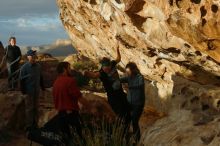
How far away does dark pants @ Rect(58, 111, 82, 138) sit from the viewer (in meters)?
10.7

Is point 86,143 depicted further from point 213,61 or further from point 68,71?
point 213,61

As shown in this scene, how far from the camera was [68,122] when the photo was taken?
1073cm

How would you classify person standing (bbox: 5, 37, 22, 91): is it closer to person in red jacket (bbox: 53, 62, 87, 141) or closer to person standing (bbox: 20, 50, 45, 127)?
person standing (bbox: 20, 50, 45, 127)

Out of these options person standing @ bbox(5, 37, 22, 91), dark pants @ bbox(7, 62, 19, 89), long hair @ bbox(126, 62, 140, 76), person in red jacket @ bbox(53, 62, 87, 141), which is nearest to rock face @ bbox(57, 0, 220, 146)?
long hair @ bbox(126, 62, 140, 76)

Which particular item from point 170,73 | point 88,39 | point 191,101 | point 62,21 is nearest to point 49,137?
point 191,101

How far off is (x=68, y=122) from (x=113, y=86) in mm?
1191

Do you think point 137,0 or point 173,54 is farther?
point 173,54

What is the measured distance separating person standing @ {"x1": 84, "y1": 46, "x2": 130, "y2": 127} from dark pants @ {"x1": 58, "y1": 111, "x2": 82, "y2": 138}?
0.82 meters

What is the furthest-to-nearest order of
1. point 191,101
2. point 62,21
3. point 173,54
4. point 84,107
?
1. point 62,21
2. point 84,107
3. point 173,54
4. point 191,101

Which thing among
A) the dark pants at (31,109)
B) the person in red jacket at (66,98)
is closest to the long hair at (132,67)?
the person in red jacket at (66,98)

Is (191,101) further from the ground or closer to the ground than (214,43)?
closer to the ground

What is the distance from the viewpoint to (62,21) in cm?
2041

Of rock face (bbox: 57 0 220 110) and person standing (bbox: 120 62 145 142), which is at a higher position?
rock face (bbox: 57 0 220 110)

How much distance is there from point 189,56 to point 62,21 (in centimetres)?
916
